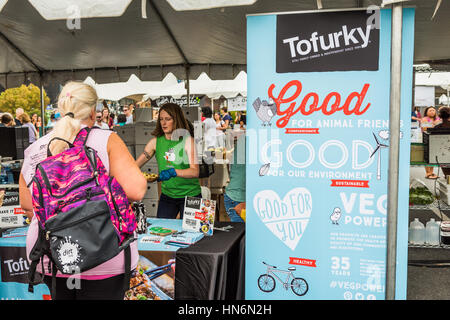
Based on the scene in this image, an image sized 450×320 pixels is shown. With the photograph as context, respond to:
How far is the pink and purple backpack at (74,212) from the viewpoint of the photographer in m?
1.44

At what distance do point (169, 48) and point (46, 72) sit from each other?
2.43 meters

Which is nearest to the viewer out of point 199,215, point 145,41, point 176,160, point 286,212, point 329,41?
point 329,41

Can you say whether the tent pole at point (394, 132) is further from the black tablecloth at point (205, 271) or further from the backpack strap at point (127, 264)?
the backpack strap at point (127, 264)

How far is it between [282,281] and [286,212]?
1.30 feet

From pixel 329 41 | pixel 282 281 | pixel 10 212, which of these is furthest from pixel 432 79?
pixel 10 212

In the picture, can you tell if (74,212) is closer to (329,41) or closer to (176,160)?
(329,41)

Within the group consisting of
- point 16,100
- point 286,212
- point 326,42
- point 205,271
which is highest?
point 16,100

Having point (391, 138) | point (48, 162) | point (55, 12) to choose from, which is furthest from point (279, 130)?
point (55, 12)

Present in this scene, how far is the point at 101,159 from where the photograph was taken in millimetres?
1608

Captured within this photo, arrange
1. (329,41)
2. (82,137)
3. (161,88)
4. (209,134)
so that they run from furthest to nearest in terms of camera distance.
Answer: (161,88), (209,134), (329,41), (82,137)

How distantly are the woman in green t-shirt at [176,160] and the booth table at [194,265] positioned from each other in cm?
62

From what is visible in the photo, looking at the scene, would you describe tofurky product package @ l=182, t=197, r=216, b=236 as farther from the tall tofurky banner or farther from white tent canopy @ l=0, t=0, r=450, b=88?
white tent canopy @ l=0, t=0, r=450, b=88

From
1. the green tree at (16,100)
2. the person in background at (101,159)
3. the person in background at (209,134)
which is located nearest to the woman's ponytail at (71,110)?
the person in background at (101,159)
